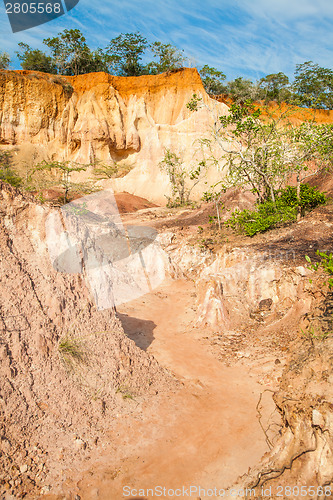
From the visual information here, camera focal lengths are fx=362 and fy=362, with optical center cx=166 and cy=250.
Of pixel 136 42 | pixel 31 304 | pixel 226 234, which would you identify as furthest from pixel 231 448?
pixel 136 42

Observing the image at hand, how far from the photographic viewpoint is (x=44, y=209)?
451 centimetres

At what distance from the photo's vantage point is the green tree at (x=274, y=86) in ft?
112

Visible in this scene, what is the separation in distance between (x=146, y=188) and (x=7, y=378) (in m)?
21.7

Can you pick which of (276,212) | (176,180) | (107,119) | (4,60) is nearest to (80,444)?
(276,212)

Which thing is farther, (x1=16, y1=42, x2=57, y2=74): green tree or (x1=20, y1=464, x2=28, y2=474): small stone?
(x1=16, y1=42, x2=57, y2=74): green tree

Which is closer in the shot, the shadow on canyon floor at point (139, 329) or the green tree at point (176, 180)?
the shadow on canyon floor at point (139, 329)

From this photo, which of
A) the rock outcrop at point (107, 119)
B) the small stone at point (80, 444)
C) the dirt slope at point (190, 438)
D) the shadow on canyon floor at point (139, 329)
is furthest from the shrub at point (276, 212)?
the rock outcrop at point (107, 119)

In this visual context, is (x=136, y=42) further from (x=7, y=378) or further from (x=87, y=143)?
(x=7, y=378)

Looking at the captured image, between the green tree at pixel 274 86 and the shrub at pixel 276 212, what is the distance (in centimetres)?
2631

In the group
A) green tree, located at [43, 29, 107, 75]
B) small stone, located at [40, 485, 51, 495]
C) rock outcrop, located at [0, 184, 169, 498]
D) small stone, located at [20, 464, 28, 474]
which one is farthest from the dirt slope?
green tree, located at [43, 29, 107, 75]

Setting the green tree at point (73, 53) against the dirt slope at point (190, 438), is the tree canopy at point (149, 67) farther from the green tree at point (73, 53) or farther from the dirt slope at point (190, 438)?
the dirt slope at point (190, 438)

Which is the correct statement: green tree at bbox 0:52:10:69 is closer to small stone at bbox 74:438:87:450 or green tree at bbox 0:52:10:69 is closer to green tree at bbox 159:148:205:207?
green tree at bbox 159:148:205:207

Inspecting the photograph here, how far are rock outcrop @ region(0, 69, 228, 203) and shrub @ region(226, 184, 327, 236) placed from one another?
14191 millimetres

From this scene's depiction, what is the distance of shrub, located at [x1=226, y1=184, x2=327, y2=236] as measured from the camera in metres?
9.41
